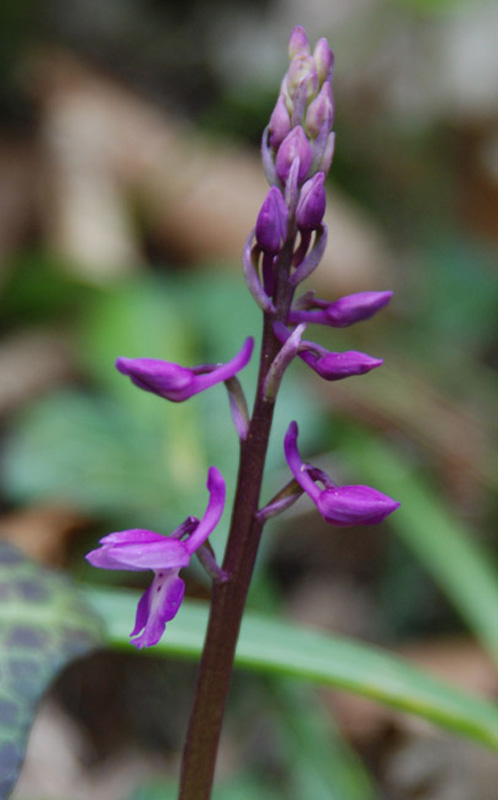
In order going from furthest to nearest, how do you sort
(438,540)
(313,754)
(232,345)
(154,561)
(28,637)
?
(232,345) → (438,540) → (313,754) → (28,637) → (154,561)

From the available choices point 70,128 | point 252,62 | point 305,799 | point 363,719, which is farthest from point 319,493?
point 252,62

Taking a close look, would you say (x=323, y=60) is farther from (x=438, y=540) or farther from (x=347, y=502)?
(x=438, y=540)

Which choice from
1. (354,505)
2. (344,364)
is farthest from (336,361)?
(354,505)

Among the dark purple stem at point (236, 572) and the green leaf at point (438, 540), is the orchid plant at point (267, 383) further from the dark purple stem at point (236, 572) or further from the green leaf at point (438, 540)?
the green leaf at point (438, 540)

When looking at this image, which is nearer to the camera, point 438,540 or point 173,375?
point 173,375

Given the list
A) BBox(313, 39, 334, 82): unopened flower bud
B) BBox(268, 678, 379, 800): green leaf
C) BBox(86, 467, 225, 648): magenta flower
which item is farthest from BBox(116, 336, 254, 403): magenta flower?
BBox(268, 678, 379, 800): green leaf

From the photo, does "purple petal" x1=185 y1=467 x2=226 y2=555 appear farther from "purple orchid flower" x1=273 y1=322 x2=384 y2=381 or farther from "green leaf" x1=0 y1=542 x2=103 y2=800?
"green leaf" x1=0 y1=542 x2=103 y2=800
